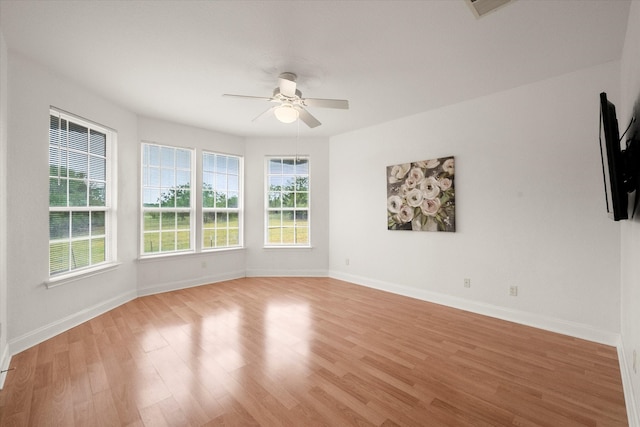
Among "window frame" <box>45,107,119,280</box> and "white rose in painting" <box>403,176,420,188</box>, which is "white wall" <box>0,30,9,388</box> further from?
"white rose in painting" <box>403,176,420,188</box>

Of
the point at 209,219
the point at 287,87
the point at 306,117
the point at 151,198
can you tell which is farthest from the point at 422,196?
the point at 151,198

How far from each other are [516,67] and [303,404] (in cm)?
362

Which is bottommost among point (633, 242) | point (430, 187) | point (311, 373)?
point (311, 373)

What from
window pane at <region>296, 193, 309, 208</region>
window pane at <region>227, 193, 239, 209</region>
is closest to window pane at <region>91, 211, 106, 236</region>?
window pane at <region>227, 193, 239, 209</region>

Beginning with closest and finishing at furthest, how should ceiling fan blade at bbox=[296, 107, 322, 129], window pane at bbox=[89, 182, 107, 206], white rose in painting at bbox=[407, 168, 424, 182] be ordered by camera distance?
ceiling fan blade at bbox=[296, 107, 322, 129] → window pane at bbox=[89, 182, 107, 206] → white rose in painting at bbox=[407, 168, 424, 182]

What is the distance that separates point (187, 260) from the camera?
4770mm

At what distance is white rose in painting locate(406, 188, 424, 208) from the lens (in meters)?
4.11

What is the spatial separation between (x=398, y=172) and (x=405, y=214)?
689mm

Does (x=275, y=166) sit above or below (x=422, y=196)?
above

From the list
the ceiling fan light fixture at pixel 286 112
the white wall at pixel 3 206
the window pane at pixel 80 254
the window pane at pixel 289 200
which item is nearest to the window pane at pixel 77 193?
the window pane at pixel 80 254

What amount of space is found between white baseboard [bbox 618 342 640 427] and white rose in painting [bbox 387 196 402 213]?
8.98 ft

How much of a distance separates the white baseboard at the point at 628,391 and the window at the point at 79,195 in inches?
199

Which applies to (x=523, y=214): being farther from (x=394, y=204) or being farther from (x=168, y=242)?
(x=168, y=242)

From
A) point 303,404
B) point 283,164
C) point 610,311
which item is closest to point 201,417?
point 303,404
